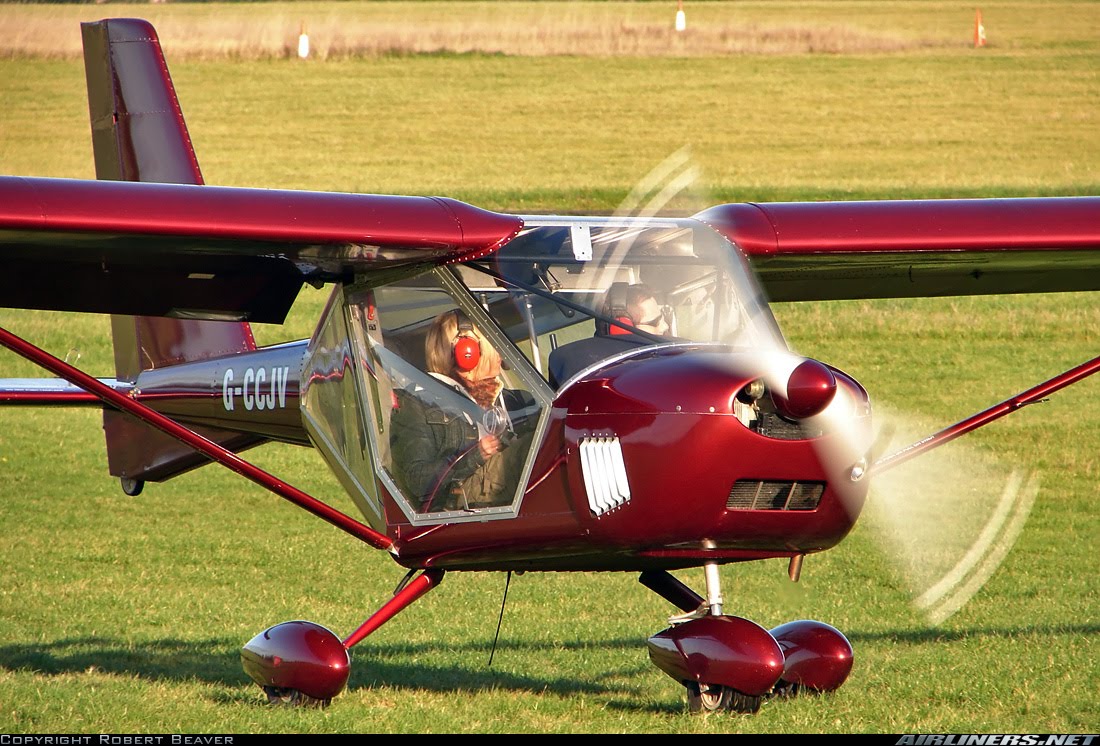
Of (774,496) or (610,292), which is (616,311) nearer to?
(610,292)

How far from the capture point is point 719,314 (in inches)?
260

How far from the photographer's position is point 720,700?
21.7ft

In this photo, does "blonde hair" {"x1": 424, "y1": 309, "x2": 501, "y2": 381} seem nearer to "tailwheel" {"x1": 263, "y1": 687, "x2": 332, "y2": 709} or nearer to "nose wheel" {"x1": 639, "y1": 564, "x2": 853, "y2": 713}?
"nose wheel" {"x1": 639, "y1": 564, "x2": 853, "y2": 713}

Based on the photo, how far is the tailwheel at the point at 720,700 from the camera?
661cm

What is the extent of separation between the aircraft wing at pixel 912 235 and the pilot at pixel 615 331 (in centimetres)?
112

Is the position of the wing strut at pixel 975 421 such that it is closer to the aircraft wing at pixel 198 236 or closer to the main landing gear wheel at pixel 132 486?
the aircraft wing at pixel 198 236

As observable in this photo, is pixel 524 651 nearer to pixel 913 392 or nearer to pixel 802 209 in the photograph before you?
pixel 802 209

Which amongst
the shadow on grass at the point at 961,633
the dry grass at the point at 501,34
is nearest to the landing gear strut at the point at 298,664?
the shadow on grass at the point at 961,633

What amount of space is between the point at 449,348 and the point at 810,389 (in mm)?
1838

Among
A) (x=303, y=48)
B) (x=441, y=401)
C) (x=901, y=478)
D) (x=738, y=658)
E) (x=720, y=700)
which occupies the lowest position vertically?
(x=901, y=478)

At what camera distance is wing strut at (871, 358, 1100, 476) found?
7.34m

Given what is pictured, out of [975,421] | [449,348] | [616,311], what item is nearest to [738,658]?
[616,311]

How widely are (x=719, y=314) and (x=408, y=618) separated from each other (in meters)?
3.87

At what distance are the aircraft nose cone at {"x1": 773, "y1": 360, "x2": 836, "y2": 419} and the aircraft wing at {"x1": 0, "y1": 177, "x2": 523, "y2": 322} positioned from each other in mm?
1766
